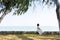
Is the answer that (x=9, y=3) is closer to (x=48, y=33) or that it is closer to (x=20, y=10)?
(x=20, y=10)

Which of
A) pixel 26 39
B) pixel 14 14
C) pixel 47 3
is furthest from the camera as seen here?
pixel 14 14

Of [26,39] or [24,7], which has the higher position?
[24,7]

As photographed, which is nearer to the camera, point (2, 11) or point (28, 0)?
point (28, 0)

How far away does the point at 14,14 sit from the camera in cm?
2620

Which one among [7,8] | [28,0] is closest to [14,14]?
[7,8]

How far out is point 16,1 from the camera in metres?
24.3

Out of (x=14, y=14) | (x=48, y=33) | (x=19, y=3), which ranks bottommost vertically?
(x=48, y=33)

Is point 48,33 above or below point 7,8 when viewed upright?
below

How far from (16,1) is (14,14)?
256cm

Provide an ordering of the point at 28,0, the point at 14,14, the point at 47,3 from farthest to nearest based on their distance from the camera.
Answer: the point at 14,14, the point at 28,0, the point at 47,3

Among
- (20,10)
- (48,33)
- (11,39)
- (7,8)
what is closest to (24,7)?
(20,10)

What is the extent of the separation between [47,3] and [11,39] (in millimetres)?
6236

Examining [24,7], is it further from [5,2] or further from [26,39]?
[26,39]

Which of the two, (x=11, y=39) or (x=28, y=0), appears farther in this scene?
(x=28, y=0)
